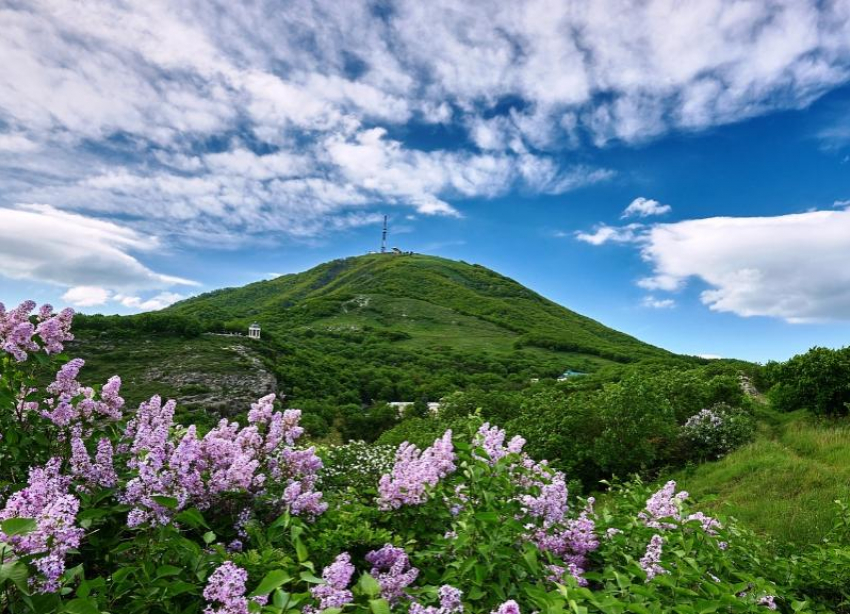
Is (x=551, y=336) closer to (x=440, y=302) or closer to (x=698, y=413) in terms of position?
(x=440, y=302)

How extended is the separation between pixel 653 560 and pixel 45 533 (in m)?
3.03

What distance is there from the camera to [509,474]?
3514mm

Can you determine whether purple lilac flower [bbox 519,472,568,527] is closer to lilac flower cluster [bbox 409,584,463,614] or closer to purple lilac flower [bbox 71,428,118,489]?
lilac flower cluster [bbox 409,584,463,614]

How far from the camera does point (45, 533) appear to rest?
1.86 m

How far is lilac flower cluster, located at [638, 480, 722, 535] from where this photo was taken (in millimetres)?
3769

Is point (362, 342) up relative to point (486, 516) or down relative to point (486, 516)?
up

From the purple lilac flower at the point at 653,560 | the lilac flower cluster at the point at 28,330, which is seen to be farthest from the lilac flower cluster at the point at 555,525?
the lilac flower cluster at the point at 28,330

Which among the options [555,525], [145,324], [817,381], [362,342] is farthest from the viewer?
[362,342]

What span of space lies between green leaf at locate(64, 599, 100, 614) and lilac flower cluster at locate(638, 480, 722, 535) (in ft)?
11.2

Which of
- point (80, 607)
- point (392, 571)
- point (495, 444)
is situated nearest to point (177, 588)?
point (80, 607)

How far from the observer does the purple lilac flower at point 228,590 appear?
1.92 metres

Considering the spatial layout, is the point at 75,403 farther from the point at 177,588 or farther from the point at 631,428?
the point at 631,428

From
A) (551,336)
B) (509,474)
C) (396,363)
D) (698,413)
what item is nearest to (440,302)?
(551,336)

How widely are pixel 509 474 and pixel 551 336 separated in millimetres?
90593
